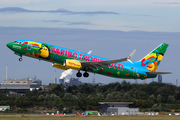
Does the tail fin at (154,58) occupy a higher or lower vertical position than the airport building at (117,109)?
higher

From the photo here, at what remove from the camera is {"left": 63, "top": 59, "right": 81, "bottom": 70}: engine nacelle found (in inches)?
2356

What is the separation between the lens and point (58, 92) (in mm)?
160125

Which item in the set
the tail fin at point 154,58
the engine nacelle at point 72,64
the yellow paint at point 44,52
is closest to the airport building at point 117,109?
the tail fin at point 154,58

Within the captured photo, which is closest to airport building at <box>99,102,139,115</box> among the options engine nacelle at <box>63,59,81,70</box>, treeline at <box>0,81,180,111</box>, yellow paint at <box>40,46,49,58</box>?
treeline at <box>0,81,180,111</box>

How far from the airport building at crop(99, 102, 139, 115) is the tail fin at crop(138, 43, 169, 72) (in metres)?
38.7

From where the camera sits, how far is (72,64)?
6019 centimetres

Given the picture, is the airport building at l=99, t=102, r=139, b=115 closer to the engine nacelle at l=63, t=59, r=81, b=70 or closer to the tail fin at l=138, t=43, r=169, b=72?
the tail fin at l=138, t=43, r=169, b=72

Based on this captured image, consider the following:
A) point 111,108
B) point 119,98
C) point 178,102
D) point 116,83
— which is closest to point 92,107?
point 111,108

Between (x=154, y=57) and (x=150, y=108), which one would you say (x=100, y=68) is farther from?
(x=150, y=108)

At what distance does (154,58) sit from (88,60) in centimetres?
1547

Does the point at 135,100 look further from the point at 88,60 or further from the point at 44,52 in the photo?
the point at 44,52

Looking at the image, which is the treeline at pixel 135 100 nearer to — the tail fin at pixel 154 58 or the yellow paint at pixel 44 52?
the tail fin at pixel 154 58

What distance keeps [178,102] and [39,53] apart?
243 feet

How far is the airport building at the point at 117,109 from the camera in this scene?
108312 mm
